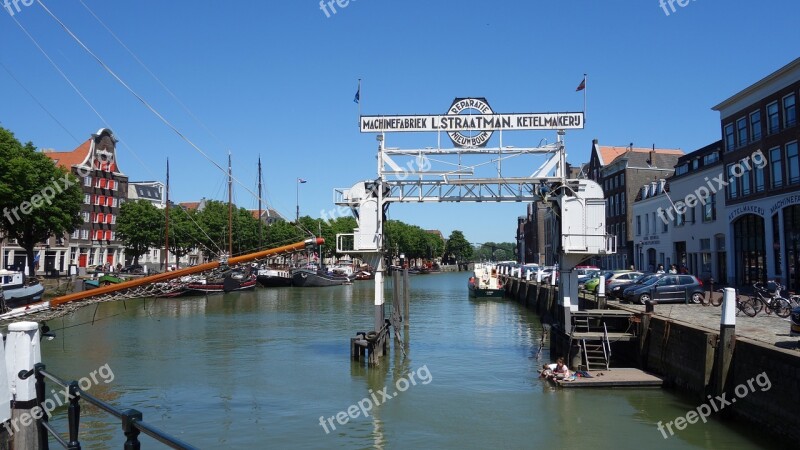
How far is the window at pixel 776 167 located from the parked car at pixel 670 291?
10474 millimetres

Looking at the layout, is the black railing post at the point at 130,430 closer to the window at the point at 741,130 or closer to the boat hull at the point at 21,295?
the boat hull at the point at 21,295

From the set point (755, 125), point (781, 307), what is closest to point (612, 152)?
point (755, 125)

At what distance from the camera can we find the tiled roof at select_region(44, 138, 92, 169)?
249 feet

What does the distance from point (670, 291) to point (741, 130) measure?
16.5 meters

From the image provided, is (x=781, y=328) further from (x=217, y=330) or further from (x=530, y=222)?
(x=530, y=222)

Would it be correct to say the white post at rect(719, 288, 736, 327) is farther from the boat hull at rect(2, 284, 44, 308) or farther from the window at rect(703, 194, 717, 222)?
the boat hull at rect(2, 284, 44, 308)

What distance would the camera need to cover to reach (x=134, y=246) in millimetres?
79938

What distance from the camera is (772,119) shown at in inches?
1478

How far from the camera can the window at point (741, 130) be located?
40.8 metres

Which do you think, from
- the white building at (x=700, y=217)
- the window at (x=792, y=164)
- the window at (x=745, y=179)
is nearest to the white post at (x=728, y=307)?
the window at (x=792, y=164)

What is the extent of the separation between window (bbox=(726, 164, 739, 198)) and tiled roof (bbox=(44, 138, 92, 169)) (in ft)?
217

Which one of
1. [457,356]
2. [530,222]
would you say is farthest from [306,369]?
[530,222]

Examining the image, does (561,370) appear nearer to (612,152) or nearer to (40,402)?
(40,402)

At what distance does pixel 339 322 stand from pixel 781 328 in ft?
83.8
